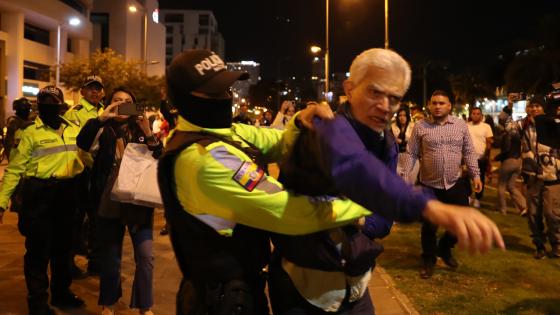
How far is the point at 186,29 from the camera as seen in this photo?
148 meters

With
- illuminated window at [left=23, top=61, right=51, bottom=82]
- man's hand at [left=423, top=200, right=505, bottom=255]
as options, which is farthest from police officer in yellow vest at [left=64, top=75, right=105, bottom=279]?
illuminated window at [left=23, top=61, right=51, bottom=82]

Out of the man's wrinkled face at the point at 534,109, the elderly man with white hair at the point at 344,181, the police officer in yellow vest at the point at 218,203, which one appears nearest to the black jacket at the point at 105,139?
the police officer in yellow vest at the point at 218,203

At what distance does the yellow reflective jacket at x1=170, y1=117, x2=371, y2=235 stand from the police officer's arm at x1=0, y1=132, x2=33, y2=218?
3.65 metres

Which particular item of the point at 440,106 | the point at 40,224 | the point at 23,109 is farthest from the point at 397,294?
the point at 23,109

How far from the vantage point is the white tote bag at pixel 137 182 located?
14.9 ft

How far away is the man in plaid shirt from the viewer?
6395 mm

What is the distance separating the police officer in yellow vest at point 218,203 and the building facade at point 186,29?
146558mm

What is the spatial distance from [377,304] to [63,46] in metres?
52.7

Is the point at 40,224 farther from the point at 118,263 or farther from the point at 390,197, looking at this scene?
the point at 390,197

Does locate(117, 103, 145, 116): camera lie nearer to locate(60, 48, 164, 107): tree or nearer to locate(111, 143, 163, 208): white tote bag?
locate(111, 143, 163, 208): white tote bag

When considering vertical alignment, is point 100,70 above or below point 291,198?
above

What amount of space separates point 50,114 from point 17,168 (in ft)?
1.91

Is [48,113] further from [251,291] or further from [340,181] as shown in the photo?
[340,181]

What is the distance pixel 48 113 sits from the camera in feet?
17.4
